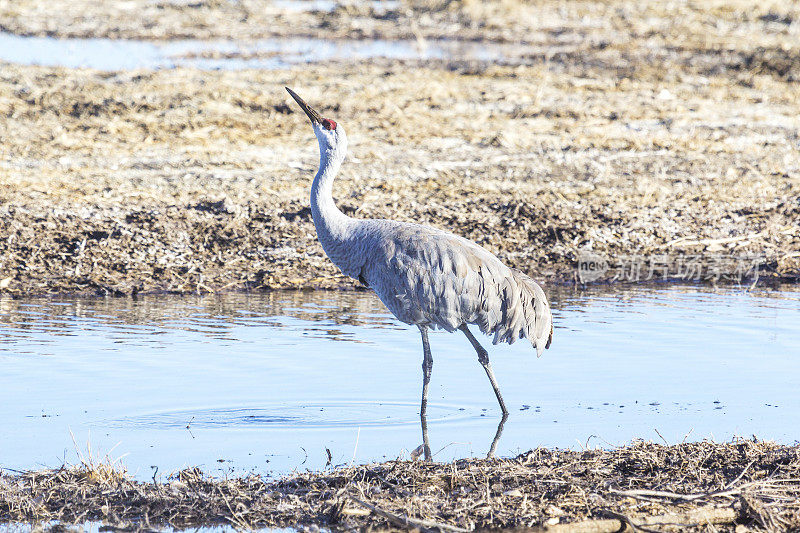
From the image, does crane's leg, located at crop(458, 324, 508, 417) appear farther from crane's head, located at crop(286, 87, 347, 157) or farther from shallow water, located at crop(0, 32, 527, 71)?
shallow water, located at crop(0, 32, 527, 71)

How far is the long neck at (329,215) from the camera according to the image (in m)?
6.98

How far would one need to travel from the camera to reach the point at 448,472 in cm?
521

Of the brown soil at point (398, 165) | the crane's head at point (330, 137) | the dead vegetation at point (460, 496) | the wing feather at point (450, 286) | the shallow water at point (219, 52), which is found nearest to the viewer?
the dead vegetation at point (460, 496)

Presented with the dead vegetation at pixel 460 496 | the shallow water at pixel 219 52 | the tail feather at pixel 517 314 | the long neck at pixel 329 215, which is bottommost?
the dead vegetation at pixel 460 496

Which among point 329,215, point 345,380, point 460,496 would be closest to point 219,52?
point 345,380

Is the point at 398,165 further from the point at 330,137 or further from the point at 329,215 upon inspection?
the point at 329,215

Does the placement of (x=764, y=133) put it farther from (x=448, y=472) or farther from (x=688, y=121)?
(x=448, y=472)

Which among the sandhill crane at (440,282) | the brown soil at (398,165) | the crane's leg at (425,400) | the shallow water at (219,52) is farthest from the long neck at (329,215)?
the shallow water at (219,52)

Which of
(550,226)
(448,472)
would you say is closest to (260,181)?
(550,226)

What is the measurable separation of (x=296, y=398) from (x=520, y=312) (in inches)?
61.3

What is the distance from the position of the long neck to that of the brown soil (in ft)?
10.7

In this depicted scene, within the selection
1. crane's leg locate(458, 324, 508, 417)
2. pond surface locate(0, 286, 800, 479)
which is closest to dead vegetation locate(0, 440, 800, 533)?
pond surface locate(0, 286, 800, 479)

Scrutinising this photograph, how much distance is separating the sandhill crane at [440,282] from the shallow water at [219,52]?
1257 cm

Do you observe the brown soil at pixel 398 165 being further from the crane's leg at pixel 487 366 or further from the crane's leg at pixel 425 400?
the crane's leg at pixel 487 366
